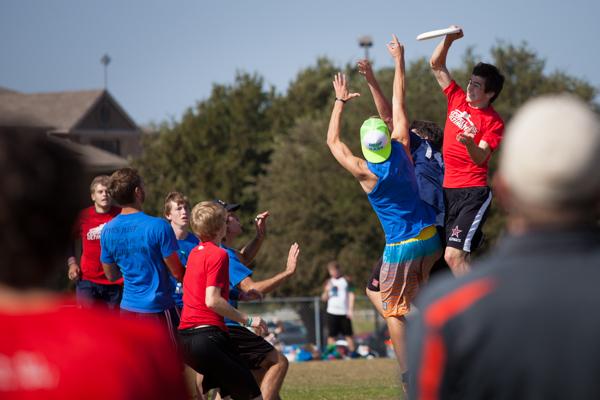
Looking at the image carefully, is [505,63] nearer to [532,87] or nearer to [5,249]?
[532,87]

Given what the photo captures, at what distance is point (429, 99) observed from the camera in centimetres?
4322

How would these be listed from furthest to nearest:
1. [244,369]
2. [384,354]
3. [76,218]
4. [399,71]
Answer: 1. [384,354]
2. [399,71]
3. [244,369]
4. [76,218]

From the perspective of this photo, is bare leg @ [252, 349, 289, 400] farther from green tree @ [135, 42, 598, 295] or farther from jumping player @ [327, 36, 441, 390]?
green tree @ [135, 42, 598, 295]

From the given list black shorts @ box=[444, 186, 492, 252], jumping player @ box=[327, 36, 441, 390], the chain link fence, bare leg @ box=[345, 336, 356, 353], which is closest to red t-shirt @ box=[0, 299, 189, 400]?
jumping player @ box=[327, 36, 441, 390]

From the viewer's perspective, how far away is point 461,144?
30.6 feet

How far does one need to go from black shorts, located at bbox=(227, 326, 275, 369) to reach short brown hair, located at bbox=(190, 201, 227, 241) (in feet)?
3.09

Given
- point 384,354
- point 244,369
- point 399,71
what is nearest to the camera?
point 244,369

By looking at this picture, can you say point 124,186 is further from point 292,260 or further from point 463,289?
point 463,289

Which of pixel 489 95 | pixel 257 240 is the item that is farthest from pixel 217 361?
pixel 489 95

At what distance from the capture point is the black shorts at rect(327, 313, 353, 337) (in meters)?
24.5

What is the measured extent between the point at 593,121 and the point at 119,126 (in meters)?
96.1

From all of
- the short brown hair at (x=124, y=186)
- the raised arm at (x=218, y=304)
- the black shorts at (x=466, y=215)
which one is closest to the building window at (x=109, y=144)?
the black shorts at (x=466, y=215)

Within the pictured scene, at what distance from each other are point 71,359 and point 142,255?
20.5ft

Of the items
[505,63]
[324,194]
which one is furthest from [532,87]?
[324,194]
